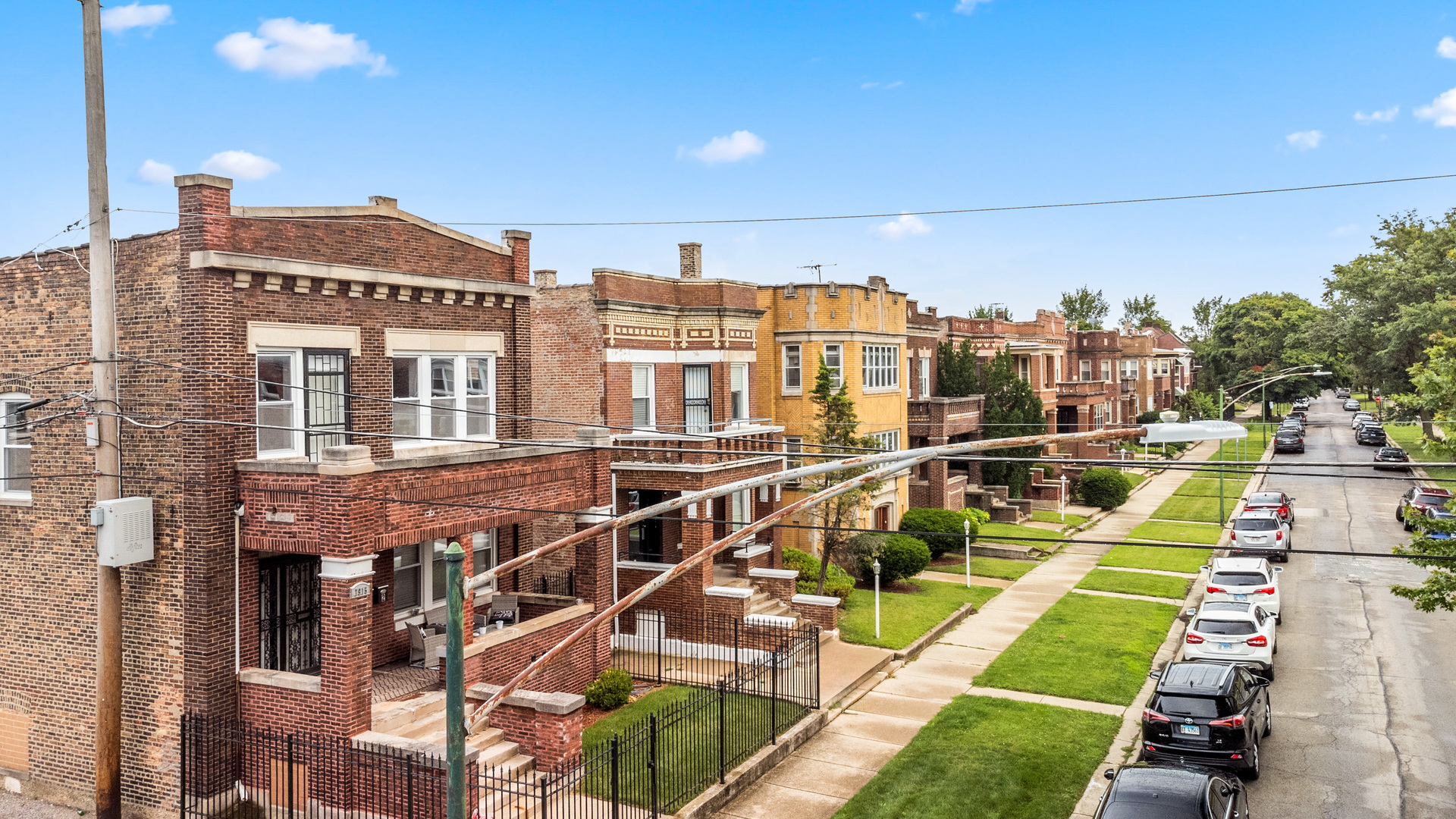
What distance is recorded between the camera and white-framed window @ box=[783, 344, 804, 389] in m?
33.0

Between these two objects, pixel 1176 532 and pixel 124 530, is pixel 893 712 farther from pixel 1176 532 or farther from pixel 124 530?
pixel 1176 532

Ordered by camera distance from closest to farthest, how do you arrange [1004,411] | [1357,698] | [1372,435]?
[1357,698], [1004,411], [1372,435]

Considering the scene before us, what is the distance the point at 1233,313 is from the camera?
11019 cm

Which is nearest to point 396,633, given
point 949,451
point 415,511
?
point 415,511

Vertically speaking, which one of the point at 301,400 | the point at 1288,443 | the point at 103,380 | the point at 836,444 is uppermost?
the point at 103,380

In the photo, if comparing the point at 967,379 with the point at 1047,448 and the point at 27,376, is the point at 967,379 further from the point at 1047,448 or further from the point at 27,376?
the point at 27,376

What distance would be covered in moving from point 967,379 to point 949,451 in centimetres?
3451

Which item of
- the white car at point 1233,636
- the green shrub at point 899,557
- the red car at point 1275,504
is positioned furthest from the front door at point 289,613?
the red car at point 1275,504

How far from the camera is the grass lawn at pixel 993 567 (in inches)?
1298

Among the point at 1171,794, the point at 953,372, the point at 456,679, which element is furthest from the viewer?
the point at 953,372

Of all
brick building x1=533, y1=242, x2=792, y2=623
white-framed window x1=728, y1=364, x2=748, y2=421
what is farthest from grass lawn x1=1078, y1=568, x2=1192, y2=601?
white-framed window x1=728, y1=364, x2=748, y2=421

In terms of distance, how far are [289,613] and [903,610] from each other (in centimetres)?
1532

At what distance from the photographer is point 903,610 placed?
26.9 m

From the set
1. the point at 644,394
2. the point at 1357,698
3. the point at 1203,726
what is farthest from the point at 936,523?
the point at 1203,726
